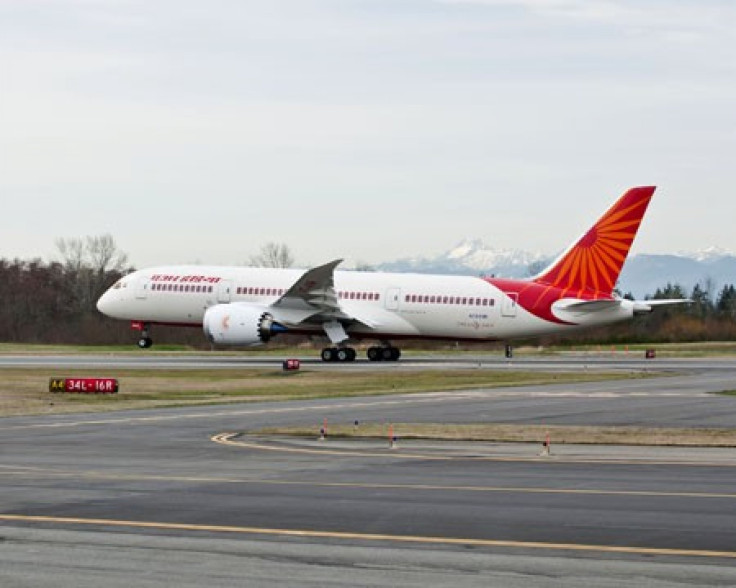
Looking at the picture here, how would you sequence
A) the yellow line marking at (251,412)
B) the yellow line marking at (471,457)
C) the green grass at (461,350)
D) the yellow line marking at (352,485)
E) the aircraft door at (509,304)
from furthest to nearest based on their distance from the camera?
the green grass at (461,350), the aircraft door at (509,304), the yellow line marking at (251,412), the yellow line marking at (471,457), the yellow line marking at (352,485)

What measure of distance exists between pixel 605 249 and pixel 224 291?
19.4 metres

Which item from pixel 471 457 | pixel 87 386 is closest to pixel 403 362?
pixel 87 386

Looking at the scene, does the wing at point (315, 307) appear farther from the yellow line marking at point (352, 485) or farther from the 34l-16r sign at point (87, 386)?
the yellow line marking at point (352, 485)

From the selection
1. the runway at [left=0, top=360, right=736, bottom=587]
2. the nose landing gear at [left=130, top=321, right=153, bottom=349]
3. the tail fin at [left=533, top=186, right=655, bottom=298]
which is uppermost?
the tail fin at [left=533, top=186, right=655, bottom=298]


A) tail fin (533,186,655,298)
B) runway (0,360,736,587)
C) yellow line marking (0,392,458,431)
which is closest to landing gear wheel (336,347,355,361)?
tail fin (533,186,655,298)

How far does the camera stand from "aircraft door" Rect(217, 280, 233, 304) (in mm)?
73750

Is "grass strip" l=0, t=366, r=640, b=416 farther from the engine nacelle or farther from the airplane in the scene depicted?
the airplane

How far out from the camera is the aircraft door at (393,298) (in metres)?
72.3

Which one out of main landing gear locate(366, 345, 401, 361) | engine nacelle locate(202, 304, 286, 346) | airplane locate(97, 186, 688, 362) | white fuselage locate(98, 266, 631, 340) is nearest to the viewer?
engine nacelle locate(202, 304, 286, 346)

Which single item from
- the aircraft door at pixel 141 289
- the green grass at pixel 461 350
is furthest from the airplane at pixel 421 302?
the green grass at pixel 461 350

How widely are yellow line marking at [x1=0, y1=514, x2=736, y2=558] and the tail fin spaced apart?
5340 centimetres

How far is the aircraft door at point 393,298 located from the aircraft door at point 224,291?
26.7 ft

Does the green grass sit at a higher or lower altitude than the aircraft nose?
lower

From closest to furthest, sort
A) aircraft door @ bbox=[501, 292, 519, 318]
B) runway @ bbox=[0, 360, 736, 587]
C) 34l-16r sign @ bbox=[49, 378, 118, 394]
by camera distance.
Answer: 1. runway @ bbox=[0, 360, 736, 587]
2. 34l-16r sign @ bbox=[49, 378, 118, 394]
3. aircraft door @ bbox=[501, 292, 519, 318]
